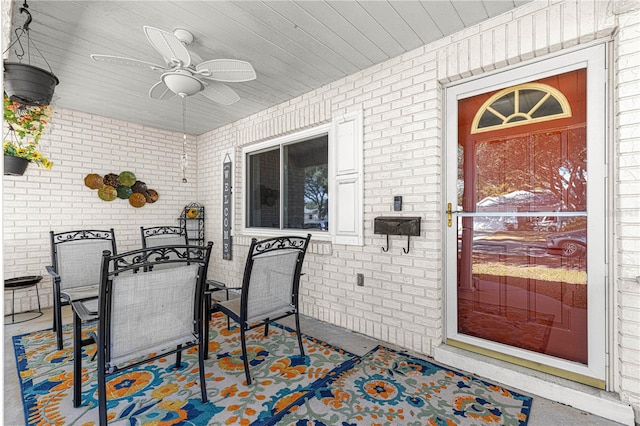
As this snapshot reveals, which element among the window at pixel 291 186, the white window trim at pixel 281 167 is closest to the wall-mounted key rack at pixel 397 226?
the white window trim at pixel 281 167

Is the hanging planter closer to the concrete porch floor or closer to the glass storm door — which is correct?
the concrete porch floor

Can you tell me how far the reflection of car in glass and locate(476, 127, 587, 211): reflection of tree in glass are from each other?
171mm

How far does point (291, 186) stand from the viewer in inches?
159

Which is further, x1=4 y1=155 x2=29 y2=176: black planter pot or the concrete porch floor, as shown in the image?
x1=4 y1=155 x2=29 y2=176: black planter pot

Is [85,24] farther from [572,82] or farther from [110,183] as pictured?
[572,82]

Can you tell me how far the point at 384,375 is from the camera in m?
2.35

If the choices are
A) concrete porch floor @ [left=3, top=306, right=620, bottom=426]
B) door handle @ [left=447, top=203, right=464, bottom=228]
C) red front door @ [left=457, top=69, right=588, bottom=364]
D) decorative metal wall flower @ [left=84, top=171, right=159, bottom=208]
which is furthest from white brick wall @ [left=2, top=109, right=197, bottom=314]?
red front door @ [left=457, top=69, right=588, bottom=364]

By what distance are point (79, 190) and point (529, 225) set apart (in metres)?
5.17

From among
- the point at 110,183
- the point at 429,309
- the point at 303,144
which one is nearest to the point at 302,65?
the point at 303,144

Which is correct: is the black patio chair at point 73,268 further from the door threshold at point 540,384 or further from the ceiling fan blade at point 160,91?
the door threshold at point 540,384

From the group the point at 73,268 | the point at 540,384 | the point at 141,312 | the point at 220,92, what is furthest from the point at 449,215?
the point at 73,268

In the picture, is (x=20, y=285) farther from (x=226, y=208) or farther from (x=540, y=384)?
(x=540, y=384)

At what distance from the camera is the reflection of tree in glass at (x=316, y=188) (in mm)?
3604

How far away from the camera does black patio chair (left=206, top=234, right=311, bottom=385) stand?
228 cm
